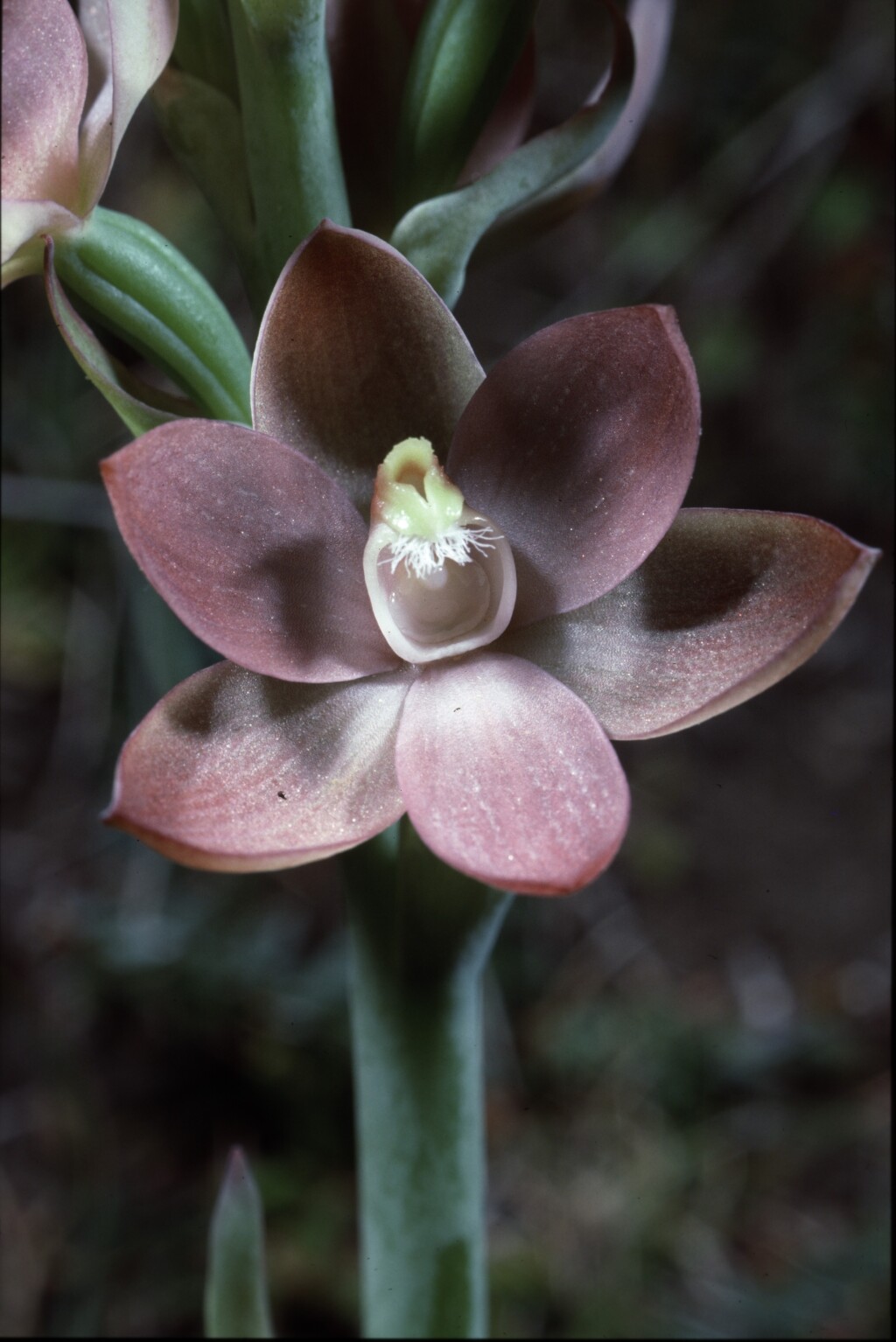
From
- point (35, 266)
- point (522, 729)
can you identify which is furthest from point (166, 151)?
point (522, 729)

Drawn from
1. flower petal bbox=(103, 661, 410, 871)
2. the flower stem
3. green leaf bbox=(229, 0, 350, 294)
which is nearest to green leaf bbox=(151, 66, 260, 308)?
green leaf bbox=(229, 0, 350, 294)

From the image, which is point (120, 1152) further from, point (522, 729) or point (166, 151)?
point (166, 151)

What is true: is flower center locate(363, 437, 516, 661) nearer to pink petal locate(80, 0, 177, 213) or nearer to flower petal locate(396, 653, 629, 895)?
flower petal locate(396, 653, 629, 895)

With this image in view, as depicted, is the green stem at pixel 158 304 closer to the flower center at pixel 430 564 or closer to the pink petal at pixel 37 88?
the pink petal at pixel 37 88

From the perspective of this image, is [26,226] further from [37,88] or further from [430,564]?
[430,564]

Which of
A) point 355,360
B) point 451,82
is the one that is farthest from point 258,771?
point 451,82
